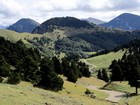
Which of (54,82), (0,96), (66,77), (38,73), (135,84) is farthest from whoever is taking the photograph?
(66,77)

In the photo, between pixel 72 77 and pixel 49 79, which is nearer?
pixel 49 79

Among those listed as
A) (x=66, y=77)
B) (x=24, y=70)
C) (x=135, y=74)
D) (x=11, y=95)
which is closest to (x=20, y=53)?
(x=66, y=77)

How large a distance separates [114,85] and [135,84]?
64.4ft

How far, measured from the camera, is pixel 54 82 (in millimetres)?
77062

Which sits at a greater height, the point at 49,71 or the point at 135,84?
the point at 49,71

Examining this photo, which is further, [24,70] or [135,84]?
[135,84]

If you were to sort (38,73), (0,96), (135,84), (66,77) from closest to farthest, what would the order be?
(0,96) → (38,73) → (135,84) → (66,77)

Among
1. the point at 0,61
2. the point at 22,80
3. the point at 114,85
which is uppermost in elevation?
Result: the point at 0,61

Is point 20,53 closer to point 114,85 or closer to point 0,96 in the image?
point 114,85

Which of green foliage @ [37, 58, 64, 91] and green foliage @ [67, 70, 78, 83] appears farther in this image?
green foliage @ [67, 70, 78, 83]

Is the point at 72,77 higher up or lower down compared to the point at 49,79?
lower down

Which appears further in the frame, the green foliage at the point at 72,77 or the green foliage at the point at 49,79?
the green foliage at the point at 72,77

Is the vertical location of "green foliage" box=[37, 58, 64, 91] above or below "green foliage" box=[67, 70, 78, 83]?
above

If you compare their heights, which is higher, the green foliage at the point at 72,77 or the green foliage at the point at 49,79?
the green foliage at the point at 49,79
